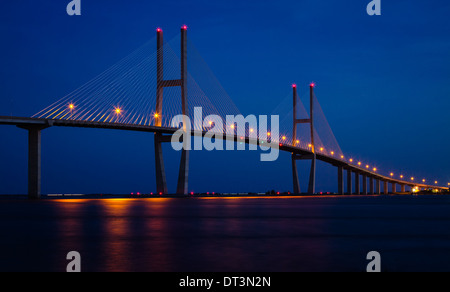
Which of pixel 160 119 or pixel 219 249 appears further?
pixel 160 119

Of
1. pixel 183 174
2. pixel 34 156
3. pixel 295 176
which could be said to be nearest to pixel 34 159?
pixel 34 156

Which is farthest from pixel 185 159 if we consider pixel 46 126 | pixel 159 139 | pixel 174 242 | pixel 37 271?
pixel 37 271

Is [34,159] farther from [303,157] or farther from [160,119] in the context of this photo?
[303,157]

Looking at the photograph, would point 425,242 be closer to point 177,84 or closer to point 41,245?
point 41,245

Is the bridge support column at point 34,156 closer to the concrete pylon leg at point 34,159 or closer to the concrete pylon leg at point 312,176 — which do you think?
the concrete pylon leg at point 34,159

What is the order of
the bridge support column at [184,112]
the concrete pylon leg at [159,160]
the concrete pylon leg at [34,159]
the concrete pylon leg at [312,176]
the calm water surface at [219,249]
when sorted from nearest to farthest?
the calm water surface at [219,249]
the concrete pylon leg at [34,159]
the bridge support column at [184,112]
the concrete pylon leg at [159,160]
the concrete pylon leg at [312,176]

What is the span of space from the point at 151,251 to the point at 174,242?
228cm

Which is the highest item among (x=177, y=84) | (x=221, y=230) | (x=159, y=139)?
(x=177, y=84)

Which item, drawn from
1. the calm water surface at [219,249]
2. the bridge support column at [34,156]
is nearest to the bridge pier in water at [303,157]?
the bridge support column at [34,156]

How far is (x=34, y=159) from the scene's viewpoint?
173 ft

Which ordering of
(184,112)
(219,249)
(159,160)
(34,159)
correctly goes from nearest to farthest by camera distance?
(219,249)
(34,159)
(184,112)
(159,160)

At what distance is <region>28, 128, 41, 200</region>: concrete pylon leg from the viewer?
52.7m

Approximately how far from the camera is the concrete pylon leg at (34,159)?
5272 cm
